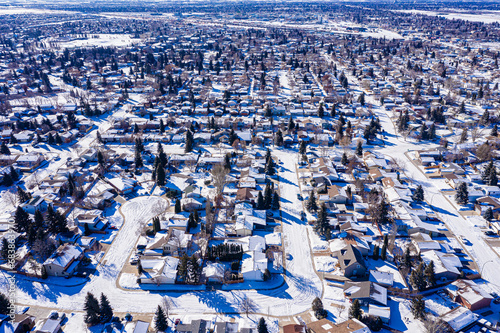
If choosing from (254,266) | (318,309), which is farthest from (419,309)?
(254,266)

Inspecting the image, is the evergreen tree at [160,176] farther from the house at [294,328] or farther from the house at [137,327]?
the house at [294,328]

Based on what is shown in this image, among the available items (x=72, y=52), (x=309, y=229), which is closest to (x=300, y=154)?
(x=309, y=229)

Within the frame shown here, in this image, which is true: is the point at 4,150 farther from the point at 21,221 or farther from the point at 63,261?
the point at 63,261

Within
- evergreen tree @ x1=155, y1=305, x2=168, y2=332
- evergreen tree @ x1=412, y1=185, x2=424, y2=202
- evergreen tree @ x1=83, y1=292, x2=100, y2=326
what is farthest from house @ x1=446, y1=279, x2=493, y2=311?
evergreen tree @ x1=83, y1=292, x2=100, y2=326

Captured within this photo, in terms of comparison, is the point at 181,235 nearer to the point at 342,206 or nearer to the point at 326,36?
the point at 342,206

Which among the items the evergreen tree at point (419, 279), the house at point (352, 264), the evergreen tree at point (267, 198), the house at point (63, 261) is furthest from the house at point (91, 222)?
the evergreen tree at point (419, 279)

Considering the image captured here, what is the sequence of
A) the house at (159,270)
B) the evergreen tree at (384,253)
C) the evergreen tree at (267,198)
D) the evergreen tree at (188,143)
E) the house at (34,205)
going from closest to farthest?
the house at (159,270) → the evergreen tree at (384,253) → the house at (34,205) → the evergreen tree at (267,198) → the evergreen tree at (188,143)

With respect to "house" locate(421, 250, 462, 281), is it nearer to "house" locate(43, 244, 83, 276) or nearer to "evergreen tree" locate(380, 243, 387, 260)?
"evergreen tree" locate(380, 243, 387, 260)
